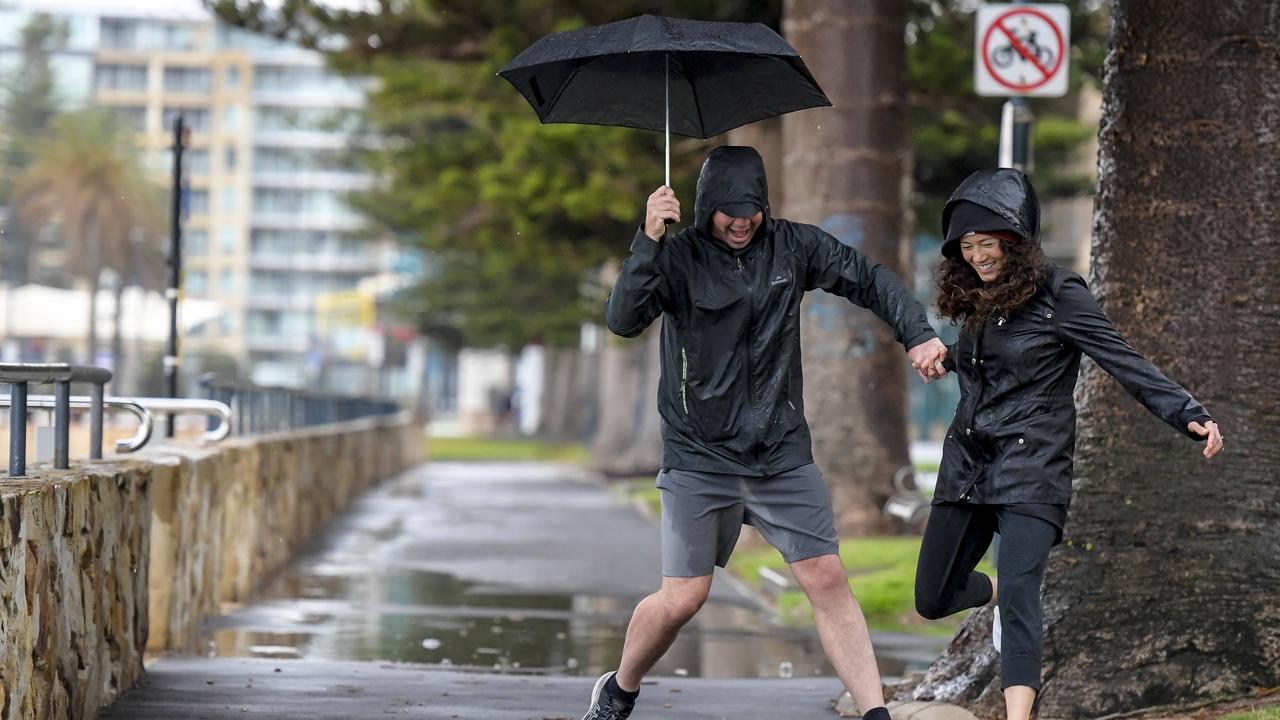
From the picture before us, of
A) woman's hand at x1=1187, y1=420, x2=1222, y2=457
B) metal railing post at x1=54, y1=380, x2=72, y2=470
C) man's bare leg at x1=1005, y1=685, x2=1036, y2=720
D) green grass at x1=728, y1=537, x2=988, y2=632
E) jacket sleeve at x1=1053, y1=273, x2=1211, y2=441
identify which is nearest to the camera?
woman's hand at x1=1187, y1=420, x2=1222, y2=457

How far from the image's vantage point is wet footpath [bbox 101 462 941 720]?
25.9 ft

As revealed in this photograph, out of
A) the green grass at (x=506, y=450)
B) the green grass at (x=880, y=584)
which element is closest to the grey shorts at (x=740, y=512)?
the green grass at (x=880, y=584)

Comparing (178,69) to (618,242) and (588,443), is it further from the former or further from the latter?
(618,242)

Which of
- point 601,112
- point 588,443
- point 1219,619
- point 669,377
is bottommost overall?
point 588,443

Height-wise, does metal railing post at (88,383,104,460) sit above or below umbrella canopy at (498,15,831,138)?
below

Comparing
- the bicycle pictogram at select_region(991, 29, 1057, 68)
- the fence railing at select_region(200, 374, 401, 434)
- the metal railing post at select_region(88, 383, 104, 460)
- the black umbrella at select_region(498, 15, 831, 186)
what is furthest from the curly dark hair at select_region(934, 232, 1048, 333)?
the fence railing at select_region(200, 374, 401, 434)

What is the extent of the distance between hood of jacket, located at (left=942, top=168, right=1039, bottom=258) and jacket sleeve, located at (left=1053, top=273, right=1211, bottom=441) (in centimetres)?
20

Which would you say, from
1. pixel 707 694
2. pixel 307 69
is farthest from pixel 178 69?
pixel 707 694

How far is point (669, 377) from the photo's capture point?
6340 millimetres

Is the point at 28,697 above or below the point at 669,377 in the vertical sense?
below

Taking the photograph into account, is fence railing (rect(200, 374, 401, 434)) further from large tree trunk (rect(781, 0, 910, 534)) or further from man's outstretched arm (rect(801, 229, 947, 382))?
man's outstretched arm (rect(801, 229, 947, 382))

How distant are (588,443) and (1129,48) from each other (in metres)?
42.8

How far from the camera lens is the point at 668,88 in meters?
6.79

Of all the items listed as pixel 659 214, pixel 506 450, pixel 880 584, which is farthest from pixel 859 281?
pixel 506 450
